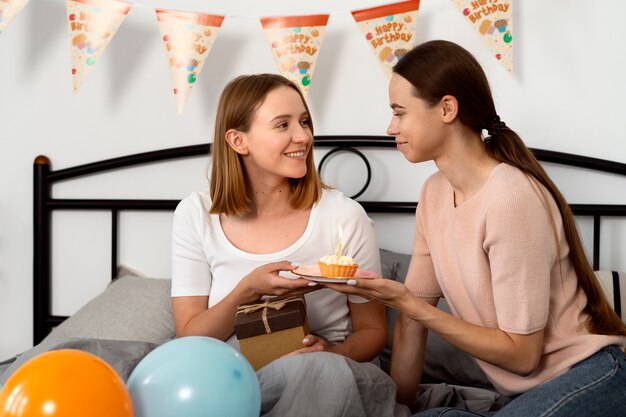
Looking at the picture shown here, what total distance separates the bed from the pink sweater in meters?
0.28

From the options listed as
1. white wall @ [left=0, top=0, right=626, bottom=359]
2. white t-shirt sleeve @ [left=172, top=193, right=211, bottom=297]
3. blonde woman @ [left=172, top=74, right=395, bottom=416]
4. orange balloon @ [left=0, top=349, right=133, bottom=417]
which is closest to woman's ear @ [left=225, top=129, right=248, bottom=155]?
blonde woman @ [left=172, top=74, right=395, bottom=416]

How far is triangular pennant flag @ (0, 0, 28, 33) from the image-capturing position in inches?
87.6

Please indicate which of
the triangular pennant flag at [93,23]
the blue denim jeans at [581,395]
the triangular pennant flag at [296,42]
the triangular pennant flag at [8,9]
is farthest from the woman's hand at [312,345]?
the triangular pennant flag at [8,9]

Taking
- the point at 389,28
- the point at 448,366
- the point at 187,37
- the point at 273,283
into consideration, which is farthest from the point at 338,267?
the point at 187,37

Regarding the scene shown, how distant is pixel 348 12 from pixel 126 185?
972 mm

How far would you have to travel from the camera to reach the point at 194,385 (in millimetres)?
1057

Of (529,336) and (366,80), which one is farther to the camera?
(366,80)

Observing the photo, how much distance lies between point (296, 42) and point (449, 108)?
97 cm

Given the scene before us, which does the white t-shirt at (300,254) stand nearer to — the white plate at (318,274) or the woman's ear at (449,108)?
the white plate at (318,274)

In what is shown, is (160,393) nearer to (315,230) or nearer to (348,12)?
(315,230)

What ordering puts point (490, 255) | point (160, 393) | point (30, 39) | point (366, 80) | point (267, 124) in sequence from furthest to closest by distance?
point (30, 39)
point (366, 80)
point (267, 124)
point (490, 255)
point (160, 393)

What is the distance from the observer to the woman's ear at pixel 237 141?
1.78m

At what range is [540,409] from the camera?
120 centimetres

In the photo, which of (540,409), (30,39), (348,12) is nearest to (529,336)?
(540,409)
